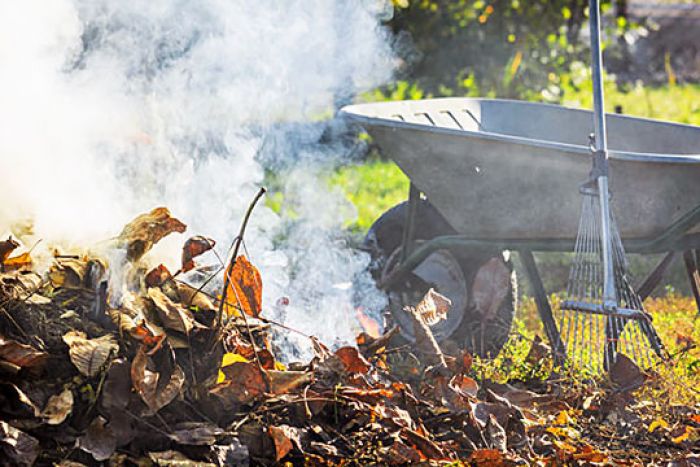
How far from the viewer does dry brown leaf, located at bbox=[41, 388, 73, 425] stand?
227 centimetres

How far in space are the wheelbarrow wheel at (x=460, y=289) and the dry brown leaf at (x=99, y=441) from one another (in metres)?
1.92

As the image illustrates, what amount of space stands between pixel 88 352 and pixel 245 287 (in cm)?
63

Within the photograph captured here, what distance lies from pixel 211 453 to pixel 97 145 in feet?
5.88

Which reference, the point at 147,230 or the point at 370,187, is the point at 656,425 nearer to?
the point at 147,230

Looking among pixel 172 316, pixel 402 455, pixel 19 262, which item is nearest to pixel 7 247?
pixel 19 262

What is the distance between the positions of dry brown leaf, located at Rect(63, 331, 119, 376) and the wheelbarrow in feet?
6.32

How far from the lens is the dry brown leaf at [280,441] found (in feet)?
7.73

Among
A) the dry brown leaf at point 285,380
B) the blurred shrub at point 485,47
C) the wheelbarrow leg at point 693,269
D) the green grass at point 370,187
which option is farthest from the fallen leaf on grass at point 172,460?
the blurred shrub at point 485,47

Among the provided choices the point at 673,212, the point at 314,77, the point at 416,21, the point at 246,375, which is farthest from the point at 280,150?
the point at 246,375

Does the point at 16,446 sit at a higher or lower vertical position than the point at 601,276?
lower

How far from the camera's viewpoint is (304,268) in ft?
15.3

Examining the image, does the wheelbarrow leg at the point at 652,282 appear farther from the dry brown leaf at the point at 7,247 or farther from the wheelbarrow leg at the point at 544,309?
the dry brown leaf at the point at 7,247

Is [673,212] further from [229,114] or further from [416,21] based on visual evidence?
[416,21]

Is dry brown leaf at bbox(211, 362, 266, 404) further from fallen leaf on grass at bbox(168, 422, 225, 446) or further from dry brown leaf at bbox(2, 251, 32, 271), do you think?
dry brown leaf at bbox(2, 251, 32, 271)
